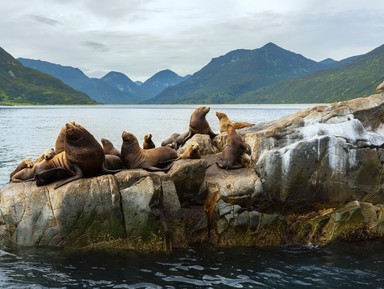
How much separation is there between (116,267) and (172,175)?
4086 mm

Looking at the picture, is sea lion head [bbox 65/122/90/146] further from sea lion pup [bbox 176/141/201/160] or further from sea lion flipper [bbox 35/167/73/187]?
sea lion pup [bbox 176/141/201/160]

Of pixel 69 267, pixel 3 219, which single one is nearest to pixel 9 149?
pixel 3 219

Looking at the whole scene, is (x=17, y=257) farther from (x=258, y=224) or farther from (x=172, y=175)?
(x=258, y=224)

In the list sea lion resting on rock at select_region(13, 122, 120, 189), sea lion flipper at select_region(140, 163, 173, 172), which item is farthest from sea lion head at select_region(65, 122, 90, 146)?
sea lion flipper at select_region(140, 163, 173, 172)

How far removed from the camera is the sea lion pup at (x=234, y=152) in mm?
17031

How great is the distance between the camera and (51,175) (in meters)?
14.7

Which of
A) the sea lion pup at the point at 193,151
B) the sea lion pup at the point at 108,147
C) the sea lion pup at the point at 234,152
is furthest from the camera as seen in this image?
the sea lion pup at the point at 108,147

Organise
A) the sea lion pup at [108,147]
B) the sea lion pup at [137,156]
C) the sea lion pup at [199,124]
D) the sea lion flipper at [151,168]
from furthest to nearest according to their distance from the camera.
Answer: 1. the sea lion pup at [199,124]
2. the sea lion pup at [108,147]
3. the sea lion pup at [137,156]
4. the sea lion flipper at [151,168]

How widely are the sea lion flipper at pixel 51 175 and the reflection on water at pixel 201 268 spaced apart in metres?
2.35

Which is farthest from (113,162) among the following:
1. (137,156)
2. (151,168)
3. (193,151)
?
(193,151)

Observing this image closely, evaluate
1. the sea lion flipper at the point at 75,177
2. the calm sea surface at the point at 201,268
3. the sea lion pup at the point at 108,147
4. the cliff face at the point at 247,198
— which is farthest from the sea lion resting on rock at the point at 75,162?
the calm sea surface at the point at 201,268

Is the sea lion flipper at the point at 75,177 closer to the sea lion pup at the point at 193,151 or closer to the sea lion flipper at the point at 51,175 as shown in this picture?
the sea lion flipper at the point at 51,175

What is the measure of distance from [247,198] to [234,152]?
256 centimetres

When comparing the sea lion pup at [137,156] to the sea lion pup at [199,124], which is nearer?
the sea lion pup at [137,156]
